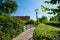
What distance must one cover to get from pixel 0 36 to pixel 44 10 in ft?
22.0

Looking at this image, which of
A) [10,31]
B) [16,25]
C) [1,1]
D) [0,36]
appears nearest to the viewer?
[0,36]

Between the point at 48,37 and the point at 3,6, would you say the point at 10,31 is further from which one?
the point at 3,6

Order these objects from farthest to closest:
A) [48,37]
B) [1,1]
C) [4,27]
A: 1. [1,1]
2. [4,27]
3. [48,37]

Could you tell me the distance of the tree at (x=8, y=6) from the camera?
39.2 metres

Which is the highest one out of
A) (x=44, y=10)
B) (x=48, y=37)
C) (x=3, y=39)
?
(x=44, y=10)

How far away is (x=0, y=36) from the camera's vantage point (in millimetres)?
16422

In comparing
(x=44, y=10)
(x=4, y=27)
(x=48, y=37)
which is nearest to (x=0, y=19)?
(x=4, y=27)

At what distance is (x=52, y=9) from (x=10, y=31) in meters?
10.3

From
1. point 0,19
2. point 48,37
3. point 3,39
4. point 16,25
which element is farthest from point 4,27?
point 48,37

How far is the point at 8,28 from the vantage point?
64.6ft

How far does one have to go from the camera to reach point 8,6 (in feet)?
132

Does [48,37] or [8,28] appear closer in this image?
[48,37]

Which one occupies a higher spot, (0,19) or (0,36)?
(0,19)

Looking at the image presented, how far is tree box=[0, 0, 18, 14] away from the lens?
129 ft
